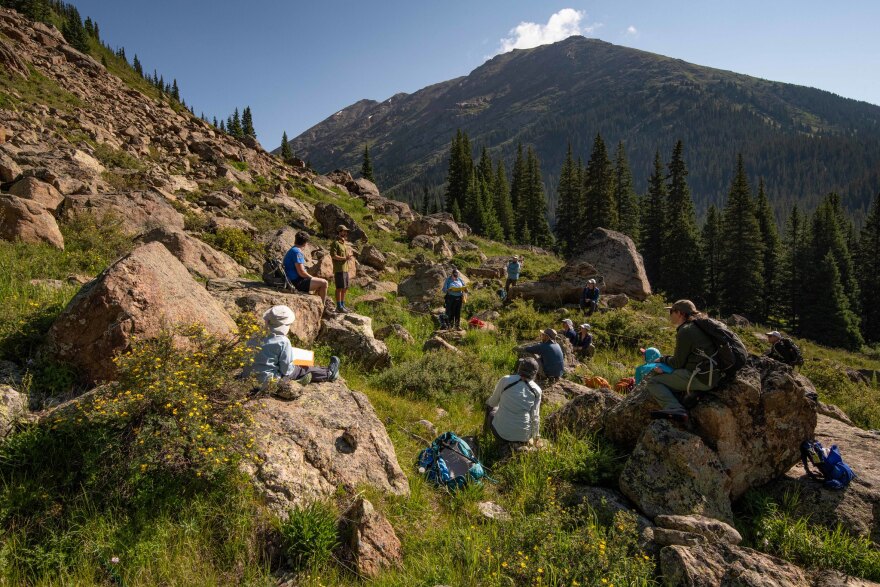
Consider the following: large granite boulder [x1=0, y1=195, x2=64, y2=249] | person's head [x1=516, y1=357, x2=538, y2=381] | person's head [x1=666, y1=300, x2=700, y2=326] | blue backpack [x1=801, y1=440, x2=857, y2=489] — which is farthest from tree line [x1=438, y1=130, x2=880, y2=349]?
large granite boulder [x1=0, y1=195, x2=64, y2=249]

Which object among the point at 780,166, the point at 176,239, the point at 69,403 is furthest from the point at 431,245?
the point at 780,166

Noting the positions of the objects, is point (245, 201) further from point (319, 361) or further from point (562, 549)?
point (562, 549)

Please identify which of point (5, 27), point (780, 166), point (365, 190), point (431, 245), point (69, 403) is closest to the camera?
point (69, 403)

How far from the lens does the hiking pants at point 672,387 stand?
5.52 meters

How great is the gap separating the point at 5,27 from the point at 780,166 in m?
263

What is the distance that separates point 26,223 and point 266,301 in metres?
5.77

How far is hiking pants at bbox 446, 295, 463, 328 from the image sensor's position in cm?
1339

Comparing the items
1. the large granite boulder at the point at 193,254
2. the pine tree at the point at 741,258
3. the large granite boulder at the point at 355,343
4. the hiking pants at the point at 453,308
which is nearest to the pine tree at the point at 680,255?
the pine tree at the point at 741,258

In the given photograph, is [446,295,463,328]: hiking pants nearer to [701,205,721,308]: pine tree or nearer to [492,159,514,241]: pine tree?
[701,205,721,308]: pine tree

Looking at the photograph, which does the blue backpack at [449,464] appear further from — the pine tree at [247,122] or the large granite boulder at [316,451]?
the pine tree at [247,122]

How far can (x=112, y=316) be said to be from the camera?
16.1ft

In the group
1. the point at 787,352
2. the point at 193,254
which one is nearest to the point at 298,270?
the point at 193,254

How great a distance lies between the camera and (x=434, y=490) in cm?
519

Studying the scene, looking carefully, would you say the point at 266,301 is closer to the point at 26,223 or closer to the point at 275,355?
the point at 275,355
